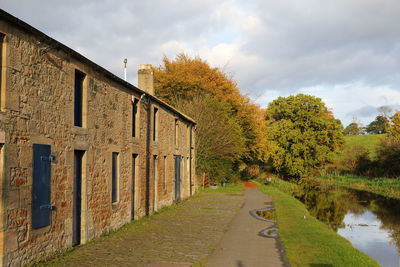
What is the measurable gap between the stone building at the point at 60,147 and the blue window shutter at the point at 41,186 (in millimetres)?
21

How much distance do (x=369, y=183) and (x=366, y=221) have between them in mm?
21323

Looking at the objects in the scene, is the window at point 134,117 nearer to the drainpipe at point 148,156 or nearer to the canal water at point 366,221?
the drainpipe at point 148,156

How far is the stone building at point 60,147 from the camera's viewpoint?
23.3 ft

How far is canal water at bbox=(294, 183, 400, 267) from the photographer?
13422 millimetres

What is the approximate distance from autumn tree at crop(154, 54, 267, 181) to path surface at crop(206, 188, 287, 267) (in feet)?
70.2

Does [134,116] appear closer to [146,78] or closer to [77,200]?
[77,200]

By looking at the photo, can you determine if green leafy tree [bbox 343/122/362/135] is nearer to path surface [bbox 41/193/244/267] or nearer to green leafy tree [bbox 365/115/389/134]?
green leafy tree [bbox 365/115/389/134]

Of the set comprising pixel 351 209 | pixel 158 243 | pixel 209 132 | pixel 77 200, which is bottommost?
pixel 351 209

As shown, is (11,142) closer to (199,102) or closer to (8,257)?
(8,257)

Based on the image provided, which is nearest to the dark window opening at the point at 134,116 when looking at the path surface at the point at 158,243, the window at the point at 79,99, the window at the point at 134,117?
the window at the point at 134,117

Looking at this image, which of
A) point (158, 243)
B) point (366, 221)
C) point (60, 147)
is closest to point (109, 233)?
point (158, 243)

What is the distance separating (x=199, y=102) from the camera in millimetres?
30109

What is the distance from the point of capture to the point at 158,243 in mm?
10422

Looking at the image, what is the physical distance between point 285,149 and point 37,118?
3976 cm
